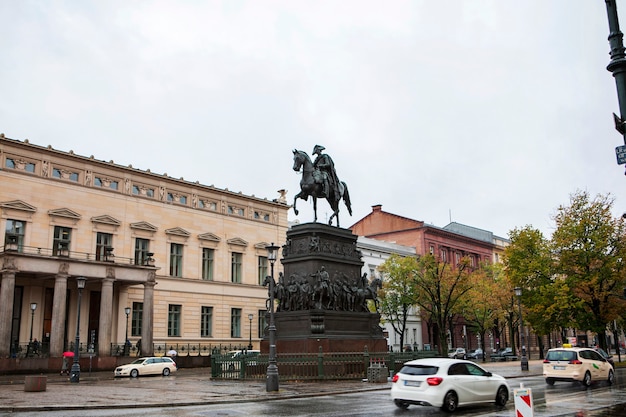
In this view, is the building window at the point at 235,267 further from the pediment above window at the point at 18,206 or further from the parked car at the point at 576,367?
the parked car at the point at 576,367

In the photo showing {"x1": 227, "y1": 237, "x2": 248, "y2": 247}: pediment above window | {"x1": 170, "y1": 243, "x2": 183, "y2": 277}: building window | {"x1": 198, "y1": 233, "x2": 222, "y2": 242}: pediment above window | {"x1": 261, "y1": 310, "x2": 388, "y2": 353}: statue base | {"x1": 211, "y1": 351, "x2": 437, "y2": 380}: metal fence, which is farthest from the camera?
{"x1": 227, "y1": 237, "x2": 248, "y2": 247}: pediment above window

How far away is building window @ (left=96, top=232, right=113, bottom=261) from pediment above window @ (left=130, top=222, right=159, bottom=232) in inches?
87.0

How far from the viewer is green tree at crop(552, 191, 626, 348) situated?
44.2 m

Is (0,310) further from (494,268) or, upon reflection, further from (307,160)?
(494,268)

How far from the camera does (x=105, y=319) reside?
46.9m

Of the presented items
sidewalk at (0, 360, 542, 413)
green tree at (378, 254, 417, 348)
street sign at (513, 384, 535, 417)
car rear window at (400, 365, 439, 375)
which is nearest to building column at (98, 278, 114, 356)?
sidewalk at (0, 360, 542, 413)

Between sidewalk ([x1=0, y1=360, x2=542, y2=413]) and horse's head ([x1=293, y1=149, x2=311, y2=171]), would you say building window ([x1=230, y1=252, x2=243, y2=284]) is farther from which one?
sidewalk ([x1=0, y1=360, x2=542, y2=413])

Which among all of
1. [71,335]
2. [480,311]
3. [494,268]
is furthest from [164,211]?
[494,268]

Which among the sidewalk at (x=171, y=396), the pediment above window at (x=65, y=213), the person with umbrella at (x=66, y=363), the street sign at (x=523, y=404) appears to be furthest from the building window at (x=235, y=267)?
the street sign at (x=523, y=404)

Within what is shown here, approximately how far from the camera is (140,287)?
55.1m

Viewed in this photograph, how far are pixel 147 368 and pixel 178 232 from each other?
2081cm

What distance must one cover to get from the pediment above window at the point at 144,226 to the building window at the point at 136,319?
6741mm

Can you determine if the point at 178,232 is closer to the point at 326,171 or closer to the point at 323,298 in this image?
the point at 326,171

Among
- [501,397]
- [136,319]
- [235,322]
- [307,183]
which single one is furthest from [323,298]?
[235,322]
